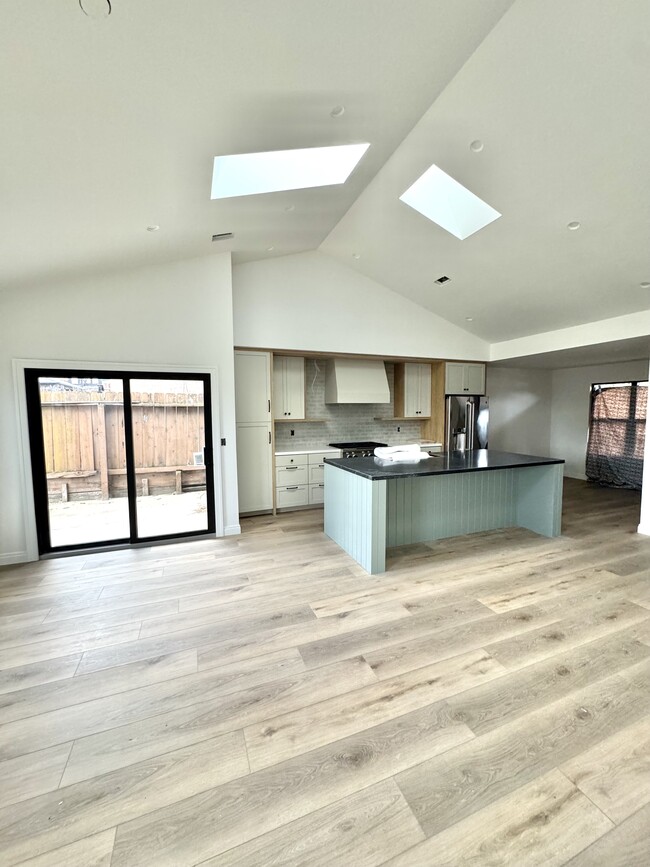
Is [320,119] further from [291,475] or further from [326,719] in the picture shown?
[291,475]

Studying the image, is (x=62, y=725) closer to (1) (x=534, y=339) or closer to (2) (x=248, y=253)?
(2) (x=248, y=253)

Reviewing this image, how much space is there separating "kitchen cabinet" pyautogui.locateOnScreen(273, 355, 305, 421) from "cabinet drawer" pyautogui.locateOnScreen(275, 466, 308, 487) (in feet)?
2.32

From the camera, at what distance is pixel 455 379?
19.6 feet

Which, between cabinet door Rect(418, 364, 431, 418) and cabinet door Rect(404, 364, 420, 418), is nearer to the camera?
cabinet door Rect(404, 364, 420, 418)

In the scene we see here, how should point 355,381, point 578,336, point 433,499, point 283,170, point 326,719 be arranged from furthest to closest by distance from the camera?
1. point 355,381
2. point 578,336
3. point 433,499
4. point 283,170
5. point 326,719

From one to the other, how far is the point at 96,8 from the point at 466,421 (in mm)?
5924

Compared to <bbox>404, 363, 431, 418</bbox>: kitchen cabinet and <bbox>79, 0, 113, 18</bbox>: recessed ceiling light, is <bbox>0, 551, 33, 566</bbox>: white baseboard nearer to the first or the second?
<bbox>79, 0, 113, 18</bbox>: recessed ceiling light

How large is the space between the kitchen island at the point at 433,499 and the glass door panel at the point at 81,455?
2.21 m

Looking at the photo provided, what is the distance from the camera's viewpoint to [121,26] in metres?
1.23

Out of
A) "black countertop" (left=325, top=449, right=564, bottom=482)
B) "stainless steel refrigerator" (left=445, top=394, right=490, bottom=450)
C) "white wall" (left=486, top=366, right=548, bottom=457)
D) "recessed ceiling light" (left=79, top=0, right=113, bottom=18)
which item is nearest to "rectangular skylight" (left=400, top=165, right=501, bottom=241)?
"black countertop" (left=325, top=449, right=564, bottom=482)

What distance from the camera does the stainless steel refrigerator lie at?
5914mm

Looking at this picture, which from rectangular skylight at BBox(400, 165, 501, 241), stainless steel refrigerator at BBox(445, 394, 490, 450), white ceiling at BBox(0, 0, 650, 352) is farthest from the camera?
stainless steel refrigerator at BBox(445, 394, 490, 450)

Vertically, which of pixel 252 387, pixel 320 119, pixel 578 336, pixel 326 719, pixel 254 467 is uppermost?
pixel 320 119

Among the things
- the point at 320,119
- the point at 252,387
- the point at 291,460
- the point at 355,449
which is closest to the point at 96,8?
the point at 320,119
